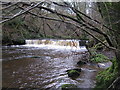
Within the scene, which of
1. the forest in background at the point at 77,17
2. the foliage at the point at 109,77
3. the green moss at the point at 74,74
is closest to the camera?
the forest in background at the point at 77,17

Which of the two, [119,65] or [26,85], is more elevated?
[119,65]

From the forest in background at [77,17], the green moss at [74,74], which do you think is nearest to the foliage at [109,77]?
the forest in background at [77,17]

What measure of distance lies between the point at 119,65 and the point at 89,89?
139 centimetres

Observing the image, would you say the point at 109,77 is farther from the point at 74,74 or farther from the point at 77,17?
the point at 74,74

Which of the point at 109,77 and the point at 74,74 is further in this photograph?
the point at 74,74

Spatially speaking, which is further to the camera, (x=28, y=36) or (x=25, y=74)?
(x=28, y=36)

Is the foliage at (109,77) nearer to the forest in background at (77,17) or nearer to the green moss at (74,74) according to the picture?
the forest in background at (77,17)

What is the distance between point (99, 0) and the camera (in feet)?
7.91

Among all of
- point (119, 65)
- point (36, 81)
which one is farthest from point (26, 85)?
point (119, 65)

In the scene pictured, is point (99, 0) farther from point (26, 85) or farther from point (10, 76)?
point (10, 76)

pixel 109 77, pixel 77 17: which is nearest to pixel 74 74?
pixel 109 77

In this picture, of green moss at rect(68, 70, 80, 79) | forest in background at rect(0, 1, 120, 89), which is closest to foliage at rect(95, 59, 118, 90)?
forest in background at rect(0, 1, 120, 89)

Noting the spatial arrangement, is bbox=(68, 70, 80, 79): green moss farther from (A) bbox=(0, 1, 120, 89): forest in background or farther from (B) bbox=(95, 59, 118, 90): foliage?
(A) bbox=(0, 1, 120, 89): forest in background

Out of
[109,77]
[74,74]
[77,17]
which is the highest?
[77,17]
